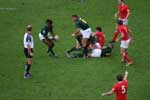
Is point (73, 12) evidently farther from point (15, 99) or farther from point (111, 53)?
point (15, 99)

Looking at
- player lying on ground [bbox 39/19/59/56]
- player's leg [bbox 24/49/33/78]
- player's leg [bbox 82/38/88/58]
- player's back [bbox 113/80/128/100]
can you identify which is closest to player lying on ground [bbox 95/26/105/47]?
player's leg [bbox 82/38/88/58]

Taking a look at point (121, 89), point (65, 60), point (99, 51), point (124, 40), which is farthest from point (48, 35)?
point (121, 89)

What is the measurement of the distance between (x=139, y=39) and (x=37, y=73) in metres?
7.38

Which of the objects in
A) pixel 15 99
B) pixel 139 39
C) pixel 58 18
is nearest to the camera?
pixel 15 99

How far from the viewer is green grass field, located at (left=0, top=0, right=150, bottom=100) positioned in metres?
→ 20.4

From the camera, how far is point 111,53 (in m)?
25.0

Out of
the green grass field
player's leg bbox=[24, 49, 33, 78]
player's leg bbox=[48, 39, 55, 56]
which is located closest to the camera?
the green grass field

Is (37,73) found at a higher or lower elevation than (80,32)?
lower

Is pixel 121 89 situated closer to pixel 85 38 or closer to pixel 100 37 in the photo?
pixel 85 38

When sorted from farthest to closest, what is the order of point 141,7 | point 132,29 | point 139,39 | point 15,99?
point 141,7 → point 132,29 → point 139,39 → point 15,99

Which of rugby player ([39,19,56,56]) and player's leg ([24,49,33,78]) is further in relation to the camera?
rugby player ([39,19,56,56])

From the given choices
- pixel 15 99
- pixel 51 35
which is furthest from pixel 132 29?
pixel 15 99

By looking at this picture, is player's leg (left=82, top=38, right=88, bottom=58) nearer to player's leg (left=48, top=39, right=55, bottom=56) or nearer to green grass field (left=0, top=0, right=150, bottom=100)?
green grass field (left=0, top=0, right=150, bottom=100)

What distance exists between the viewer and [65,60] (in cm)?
2406
